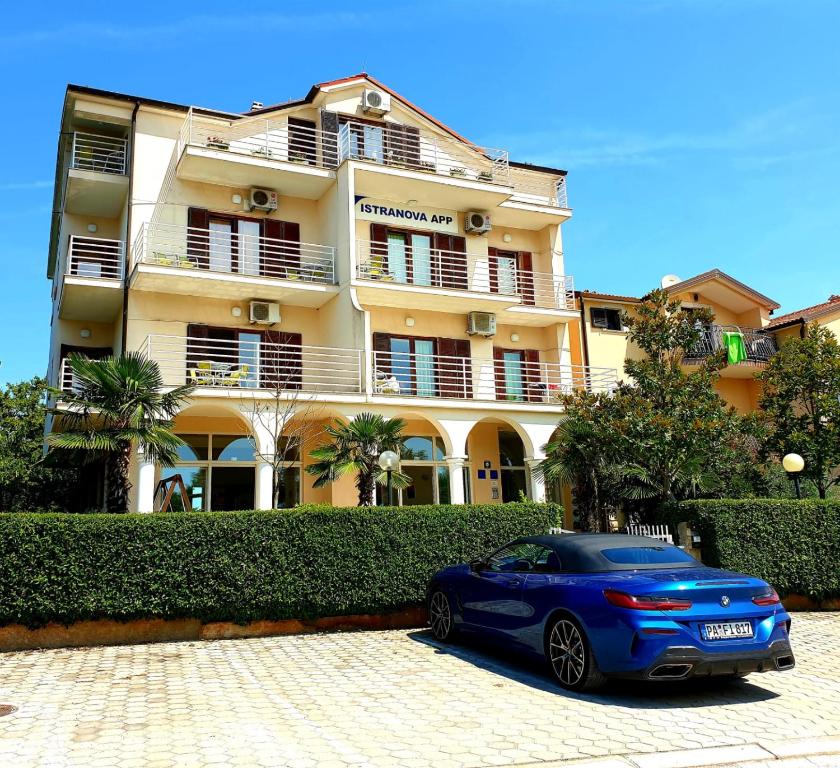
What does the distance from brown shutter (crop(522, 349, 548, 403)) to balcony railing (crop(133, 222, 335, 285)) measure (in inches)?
284

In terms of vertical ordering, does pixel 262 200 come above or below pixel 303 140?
below

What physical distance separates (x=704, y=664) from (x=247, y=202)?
1821 centimetres

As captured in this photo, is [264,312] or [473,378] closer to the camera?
[264,312]

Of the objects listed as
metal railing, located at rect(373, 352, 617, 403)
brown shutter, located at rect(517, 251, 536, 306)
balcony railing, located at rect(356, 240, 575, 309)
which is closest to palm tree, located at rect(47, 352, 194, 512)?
metal railing, located at rect(373, 352, 617, 403)

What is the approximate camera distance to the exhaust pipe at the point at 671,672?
6707 mm

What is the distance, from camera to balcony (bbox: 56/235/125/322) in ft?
63.0

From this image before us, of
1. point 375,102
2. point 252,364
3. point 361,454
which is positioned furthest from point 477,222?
point 361,454

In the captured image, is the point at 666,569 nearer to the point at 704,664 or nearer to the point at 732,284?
the point at 704,664

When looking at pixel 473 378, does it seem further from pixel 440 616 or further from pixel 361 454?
pixel 440 616

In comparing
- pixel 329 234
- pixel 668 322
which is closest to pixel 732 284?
pixel 668 322

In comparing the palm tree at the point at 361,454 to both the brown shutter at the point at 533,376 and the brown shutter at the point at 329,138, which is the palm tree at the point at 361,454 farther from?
→ the brown shutter at the point at 329,138

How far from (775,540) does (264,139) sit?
16953 millimetres

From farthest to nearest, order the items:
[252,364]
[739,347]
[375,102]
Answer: [739,347] < [375,102] < [252,364]

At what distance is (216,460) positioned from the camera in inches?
784
